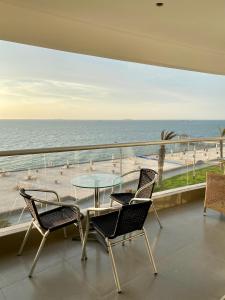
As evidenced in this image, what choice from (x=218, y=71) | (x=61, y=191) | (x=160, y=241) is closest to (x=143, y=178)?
(x=160, y=241)

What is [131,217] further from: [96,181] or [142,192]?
[96,181]

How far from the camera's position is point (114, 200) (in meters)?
3.07

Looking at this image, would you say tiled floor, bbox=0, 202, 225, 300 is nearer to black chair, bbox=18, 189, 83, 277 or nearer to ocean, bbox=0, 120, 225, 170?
black chair, bbox=18, 189, 83, 277

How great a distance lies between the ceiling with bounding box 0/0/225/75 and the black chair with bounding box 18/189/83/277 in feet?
6.40

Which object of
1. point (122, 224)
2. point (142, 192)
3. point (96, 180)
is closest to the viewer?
point (122, 224)

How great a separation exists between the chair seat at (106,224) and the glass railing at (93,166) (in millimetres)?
698

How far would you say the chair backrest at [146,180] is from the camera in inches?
108

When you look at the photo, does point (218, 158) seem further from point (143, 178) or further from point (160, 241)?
point (160, 241)

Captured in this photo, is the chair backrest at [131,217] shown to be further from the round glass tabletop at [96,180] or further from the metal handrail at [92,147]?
the metal handrail at [92,147]

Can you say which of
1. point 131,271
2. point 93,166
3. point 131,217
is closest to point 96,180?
point 93,166

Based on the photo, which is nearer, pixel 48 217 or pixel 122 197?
pixel 48 217

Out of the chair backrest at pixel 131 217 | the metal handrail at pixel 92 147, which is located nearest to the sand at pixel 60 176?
the metal handrail at pixel 92 147

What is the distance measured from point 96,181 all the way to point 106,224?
2.27 feet

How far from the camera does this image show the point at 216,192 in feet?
11.1
